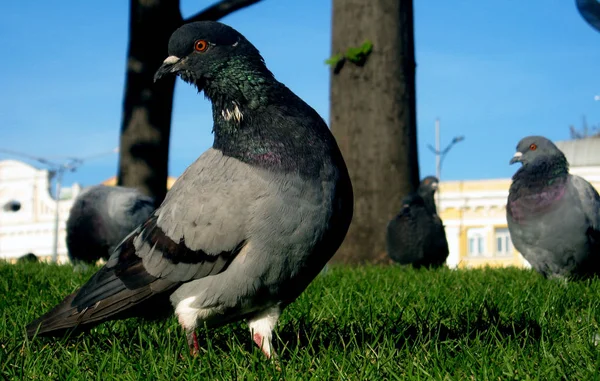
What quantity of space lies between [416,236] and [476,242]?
31.9 m

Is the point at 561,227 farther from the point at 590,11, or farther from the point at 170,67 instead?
the point at 170,67

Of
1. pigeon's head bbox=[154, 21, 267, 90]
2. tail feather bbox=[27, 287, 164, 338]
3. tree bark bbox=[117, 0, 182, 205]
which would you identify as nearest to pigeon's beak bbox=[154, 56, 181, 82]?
pigeon's head bbox=[154, 21, 267, 90]

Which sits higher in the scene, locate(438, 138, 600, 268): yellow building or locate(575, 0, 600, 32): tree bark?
locate(575, 0, 600, 32): tree bark

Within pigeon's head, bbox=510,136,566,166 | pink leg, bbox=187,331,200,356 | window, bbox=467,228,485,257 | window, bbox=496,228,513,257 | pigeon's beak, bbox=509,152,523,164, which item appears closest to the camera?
pink leg, bbox=187,331,200,356

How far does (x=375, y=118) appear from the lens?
344 inches

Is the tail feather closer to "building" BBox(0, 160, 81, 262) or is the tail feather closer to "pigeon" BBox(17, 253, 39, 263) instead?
"pigeon" BBox(17, 253, 39, 263)

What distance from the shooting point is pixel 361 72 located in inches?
348

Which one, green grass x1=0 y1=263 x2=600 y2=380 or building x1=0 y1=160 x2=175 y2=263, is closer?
green grass x1=0 y1=263 x2=600 y2=380

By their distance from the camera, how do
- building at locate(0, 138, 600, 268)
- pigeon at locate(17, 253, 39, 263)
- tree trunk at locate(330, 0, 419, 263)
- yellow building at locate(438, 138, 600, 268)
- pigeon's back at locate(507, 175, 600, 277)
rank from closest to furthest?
pigeon's back at locate(507, 175, 600, 277)
tree trunk at locate(330, 0, 419, 263)
pigeon at locate(17, 253, 39, 263)
building at locate(0, 138, 600, 268)
yellow building at locate(438, 138, 600, 268)

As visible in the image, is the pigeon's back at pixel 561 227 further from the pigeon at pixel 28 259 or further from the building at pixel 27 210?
the building at pixel 27 210

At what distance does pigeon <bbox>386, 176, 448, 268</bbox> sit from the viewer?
26.3 feet

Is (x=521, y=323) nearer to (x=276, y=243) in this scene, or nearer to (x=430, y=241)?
(x=276, y=243)

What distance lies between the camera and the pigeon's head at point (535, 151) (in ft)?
20.0

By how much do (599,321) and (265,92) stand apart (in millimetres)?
2063
